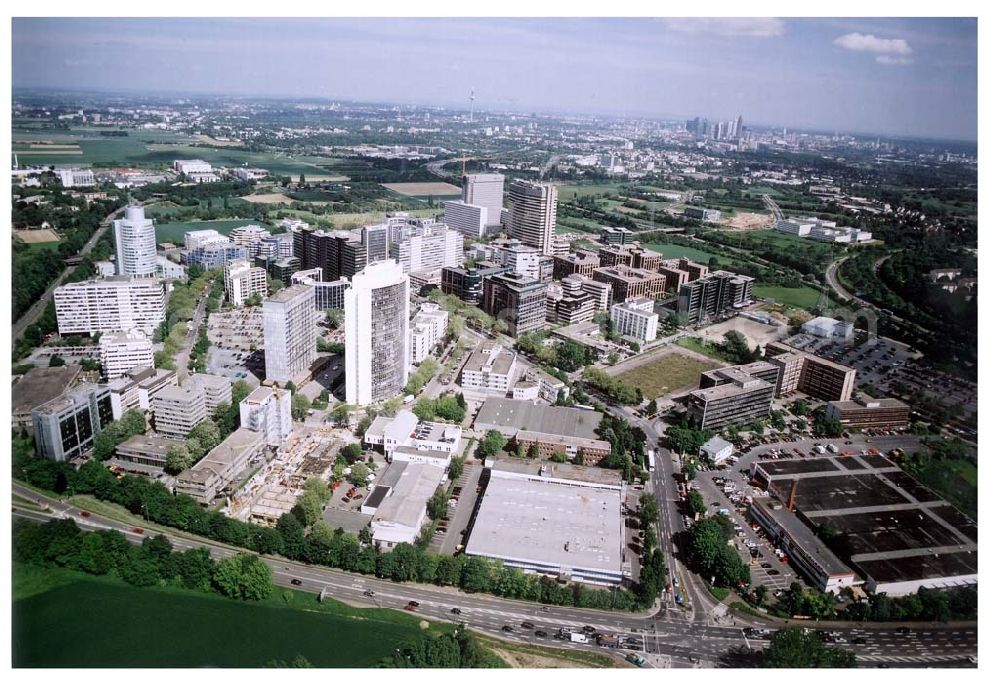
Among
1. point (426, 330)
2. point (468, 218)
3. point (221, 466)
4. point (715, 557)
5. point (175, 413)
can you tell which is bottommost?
point (715, 557)

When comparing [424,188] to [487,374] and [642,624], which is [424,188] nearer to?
[487,374]

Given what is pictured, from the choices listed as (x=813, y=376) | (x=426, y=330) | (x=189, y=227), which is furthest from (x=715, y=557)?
(x=189, y=227)

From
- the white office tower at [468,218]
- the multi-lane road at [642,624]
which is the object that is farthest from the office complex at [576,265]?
the multi-lane road at [642,624]

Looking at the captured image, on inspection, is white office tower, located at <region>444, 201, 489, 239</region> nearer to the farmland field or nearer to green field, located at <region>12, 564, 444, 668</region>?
the farmland field

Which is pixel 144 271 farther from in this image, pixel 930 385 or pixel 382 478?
pixel 930 385

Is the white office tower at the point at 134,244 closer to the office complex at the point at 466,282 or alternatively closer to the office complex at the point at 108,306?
the office complex at the point at 108,306

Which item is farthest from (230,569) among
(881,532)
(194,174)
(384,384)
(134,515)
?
(194,174)
